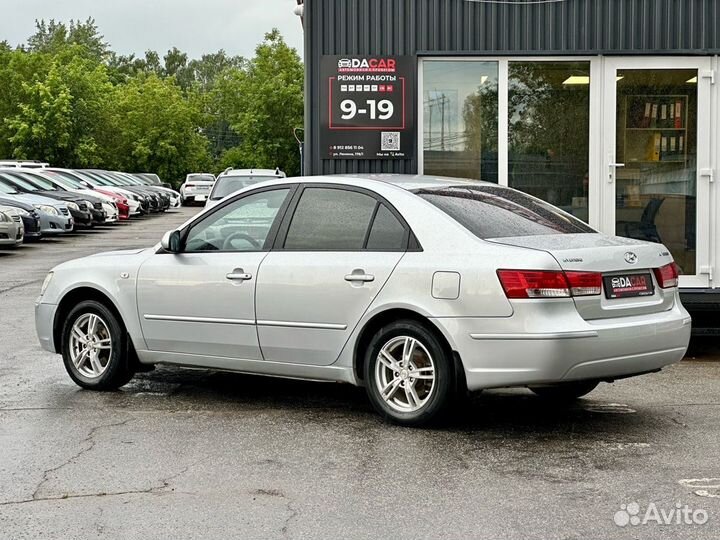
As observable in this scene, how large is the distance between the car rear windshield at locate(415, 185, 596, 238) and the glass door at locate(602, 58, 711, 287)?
3667mm

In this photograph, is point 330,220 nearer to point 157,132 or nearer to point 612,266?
point 612,266

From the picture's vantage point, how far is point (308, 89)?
11555 millimetres

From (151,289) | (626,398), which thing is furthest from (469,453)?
(151,289)

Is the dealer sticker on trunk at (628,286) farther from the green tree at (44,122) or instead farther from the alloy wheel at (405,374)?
the green tree at (44,122)

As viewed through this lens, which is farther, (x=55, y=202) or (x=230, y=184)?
(x=55, y=202)

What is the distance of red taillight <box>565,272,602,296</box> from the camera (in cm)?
667

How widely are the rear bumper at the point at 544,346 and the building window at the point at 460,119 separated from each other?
16.4ft

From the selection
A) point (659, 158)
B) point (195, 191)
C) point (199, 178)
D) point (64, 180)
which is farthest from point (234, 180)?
point (199, 178)

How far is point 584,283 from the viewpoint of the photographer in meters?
6.71

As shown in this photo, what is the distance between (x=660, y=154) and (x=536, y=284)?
5.32 m

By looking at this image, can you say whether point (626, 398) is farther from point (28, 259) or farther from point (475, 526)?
point (28, 259)

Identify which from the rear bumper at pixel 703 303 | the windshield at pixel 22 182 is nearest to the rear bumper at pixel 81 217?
the windshield at pixel 22 182

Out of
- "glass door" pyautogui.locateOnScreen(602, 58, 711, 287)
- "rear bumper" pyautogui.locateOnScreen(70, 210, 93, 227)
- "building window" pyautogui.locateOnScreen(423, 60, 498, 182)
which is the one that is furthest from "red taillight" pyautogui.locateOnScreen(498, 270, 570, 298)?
"rear bumper" pyautogui.locateOnScreen(70, 210, 93, 227)

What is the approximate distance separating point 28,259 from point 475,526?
1886 cm
